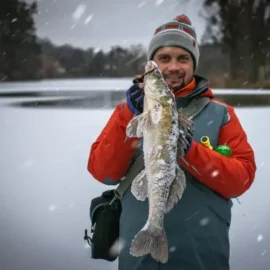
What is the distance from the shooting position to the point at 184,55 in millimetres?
2227

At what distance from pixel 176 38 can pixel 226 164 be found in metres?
0.83

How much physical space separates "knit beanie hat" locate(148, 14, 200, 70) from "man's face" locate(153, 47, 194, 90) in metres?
0.04

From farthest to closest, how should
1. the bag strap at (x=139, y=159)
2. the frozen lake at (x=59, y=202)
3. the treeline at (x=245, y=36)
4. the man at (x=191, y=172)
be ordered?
1. the treeline at (x=245, y=36)
2. the frozen lake at (x=59, y=202)
3. the bag strap at (x=139, y=159)
4. the man at (x=191, y=172)

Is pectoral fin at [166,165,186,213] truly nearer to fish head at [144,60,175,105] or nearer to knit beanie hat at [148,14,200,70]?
fish head at [144,60,175,105]

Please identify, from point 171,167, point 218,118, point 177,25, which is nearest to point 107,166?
point 171,167

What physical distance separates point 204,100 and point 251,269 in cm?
208

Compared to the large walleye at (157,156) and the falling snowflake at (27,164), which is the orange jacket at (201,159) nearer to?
the large walleye at (157,156)

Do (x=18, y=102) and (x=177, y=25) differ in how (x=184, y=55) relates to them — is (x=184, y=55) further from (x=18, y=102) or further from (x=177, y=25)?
(x=18, y=102)

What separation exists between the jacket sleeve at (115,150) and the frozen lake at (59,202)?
1.90 meters

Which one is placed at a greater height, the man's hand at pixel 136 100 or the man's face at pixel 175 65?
the man's face at pixel 175 65

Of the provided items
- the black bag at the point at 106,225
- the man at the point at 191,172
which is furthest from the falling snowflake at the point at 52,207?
the man at the point at 191,172

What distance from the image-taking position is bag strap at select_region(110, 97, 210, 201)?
2090 millimetres

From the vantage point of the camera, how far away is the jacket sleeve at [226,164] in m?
1.88

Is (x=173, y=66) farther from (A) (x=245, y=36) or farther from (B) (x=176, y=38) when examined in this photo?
A: (A) (x=245, y=36)
